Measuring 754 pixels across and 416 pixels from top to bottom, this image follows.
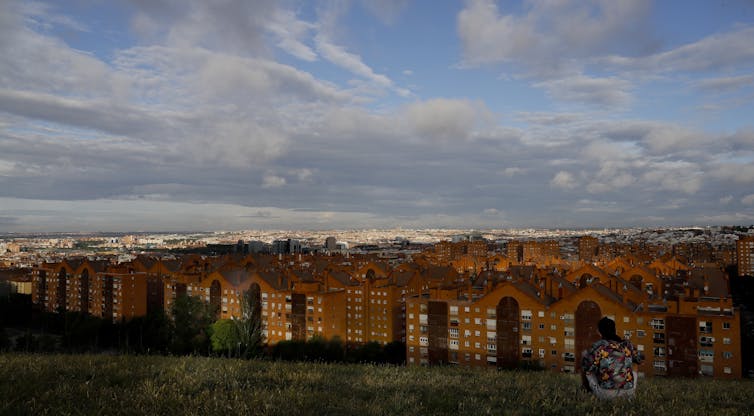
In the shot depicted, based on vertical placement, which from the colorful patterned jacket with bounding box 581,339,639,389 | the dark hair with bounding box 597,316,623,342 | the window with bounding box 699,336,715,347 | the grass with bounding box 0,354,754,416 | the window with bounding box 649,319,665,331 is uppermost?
the dark hair with bounding box 597,316,623,342

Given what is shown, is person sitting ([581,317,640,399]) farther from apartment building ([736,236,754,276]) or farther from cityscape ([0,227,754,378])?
apartment building ([736,236,754,276])

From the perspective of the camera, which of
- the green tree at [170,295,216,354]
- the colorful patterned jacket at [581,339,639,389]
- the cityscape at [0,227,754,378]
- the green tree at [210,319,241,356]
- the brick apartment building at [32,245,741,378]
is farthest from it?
the green tree at [170,295,216,354]

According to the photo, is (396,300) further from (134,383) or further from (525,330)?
(134,383)

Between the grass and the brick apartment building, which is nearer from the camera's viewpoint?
the grass

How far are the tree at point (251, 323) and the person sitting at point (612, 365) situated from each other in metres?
39.7

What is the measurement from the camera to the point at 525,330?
130 feet

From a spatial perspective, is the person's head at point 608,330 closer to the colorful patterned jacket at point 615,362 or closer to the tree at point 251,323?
the colorful patterned jacket at point 615,362

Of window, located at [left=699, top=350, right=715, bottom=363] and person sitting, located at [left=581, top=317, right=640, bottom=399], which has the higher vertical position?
person sitting, located at [left=581, top=317, right=640, bottom=399]

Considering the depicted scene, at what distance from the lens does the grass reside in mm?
6203

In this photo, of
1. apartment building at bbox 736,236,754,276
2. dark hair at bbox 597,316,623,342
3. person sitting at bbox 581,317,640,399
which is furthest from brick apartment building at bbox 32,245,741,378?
dark hair at bbox 597,316,623,342

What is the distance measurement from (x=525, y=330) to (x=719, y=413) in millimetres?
34512

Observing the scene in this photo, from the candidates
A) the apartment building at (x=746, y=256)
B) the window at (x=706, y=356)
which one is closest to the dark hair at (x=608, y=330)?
A: the window at (x=706, y=356)

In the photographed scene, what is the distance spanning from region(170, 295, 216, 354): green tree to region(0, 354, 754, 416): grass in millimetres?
42200

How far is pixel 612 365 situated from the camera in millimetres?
6863
